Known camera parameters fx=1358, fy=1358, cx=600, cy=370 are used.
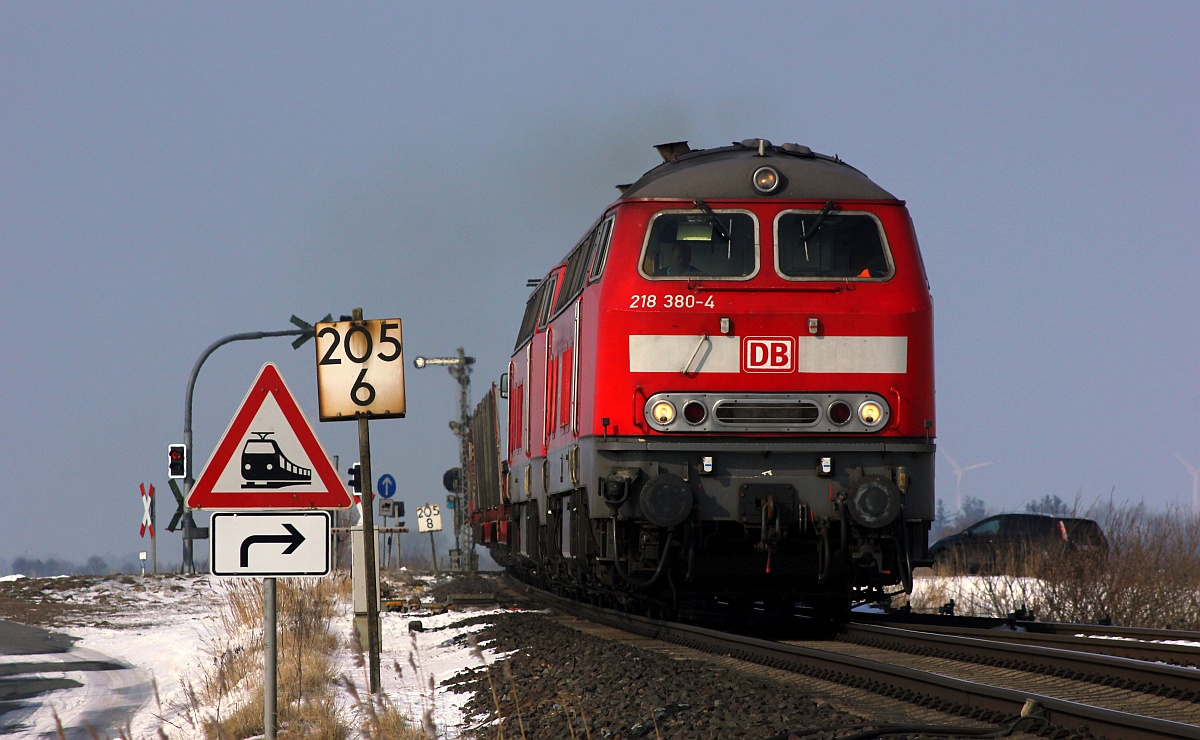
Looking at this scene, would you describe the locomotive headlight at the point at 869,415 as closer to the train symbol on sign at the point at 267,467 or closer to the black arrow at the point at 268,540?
the train symbol on sign at the point at 267,467

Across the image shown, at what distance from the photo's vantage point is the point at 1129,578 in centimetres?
1598

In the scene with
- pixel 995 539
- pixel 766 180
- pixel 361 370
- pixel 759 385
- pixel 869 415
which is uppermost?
pixel 766 180

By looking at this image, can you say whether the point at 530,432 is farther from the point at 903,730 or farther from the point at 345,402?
the point at 903,730

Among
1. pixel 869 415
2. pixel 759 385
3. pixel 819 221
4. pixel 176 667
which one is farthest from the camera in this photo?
pixel 176 667

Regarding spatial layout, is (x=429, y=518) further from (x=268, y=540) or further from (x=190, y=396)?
(x=268, y=540)

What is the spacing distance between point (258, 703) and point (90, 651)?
27.9ft

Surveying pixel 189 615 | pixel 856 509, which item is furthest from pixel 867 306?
pixel 189 615

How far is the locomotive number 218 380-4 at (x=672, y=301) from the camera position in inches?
430

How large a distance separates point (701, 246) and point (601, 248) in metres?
0.95

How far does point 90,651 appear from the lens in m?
17.1

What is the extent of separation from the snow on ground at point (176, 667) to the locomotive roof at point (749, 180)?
13.8 feet

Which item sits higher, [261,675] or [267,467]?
[267,467]

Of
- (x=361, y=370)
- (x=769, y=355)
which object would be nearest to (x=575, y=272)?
(x=769, y=355)

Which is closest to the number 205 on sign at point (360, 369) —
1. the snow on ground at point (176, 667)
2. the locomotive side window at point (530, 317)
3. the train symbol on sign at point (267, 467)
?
the snow on ground at point (176, 667)
